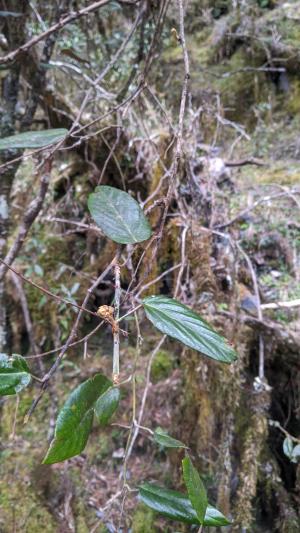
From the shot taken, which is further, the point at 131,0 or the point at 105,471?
the point at 105,471

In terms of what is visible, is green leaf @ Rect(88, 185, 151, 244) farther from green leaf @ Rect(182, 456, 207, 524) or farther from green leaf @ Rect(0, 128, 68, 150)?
green leaf @ Rect(182, 456, 207, 524)

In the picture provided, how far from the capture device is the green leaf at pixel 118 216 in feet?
1.40

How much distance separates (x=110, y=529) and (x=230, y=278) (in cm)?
90

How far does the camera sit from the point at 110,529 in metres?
1.28

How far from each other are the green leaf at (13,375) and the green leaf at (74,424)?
0.05m

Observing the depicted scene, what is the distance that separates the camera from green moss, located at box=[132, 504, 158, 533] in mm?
1264

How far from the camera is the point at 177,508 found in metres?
0.42

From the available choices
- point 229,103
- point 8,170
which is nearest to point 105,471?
point 8,170

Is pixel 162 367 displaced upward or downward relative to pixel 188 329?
downward

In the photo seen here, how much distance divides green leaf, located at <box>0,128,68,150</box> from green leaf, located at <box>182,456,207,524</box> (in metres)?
0.39

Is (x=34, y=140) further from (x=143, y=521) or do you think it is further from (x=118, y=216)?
(x=143, y=521)

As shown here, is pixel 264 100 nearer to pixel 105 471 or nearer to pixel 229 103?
pixel 229 103

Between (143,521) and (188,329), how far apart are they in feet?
3.92

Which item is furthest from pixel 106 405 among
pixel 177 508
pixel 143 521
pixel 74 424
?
pixel 143 521
